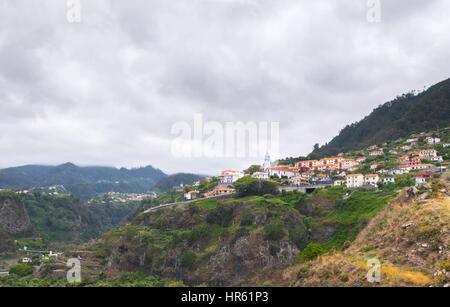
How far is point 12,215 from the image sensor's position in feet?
281

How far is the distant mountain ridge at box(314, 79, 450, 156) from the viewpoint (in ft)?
323

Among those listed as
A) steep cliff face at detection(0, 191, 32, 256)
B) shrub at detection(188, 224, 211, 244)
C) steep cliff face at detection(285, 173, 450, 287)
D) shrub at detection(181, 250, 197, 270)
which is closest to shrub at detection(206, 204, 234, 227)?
shrub at detection(188, 224, 211, 244)

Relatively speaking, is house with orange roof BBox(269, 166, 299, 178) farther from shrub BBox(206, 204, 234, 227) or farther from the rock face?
the rock face

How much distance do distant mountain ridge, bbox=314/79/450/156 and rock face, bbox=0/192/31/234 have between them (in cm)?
9674

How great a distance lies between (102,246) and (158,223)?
10365 millimetres

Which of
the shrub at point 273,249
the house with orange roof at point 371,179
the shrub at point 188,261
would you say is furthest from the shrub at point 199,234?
the house with orange roof at point 371,179

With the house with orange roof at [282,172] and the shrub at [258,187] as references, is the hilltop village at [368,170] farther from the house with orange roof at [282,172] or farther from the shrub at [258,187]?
the shrub at [258,187]

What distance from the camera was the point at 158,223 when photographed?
52.7 metres

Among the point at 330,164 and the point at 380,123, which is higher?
the point at 380,123

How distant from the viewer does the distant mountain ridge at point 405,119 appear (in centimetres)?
9844
